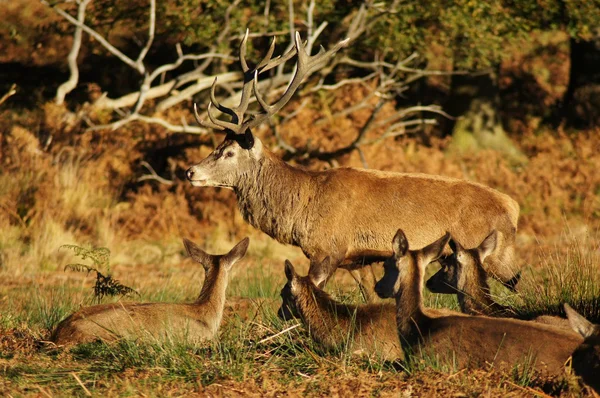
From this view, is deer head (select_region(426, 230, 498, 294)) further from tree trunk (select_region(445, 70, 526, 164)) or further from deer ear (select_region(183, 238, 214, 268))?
tree trunk (select_region(445, 70, 526, 164))

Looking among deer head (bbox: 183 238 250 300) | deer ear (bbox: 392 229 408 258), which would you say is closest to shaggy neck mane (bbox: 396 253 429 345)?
deer ear (bbox: 392 229 408 258)

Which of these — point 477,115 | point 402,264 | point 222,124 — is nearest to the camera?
point 402,264

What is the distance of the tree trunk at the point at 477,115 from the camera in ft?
77.0

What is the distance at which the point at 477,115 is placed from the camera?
23.8 metres

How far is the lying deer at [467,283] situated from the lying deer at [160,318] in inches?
71.6

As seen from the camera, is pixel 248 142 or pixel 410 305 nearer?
pixel 410 305

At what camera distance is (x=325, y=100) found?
21531mm

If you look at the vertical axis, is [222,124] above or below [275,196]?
above

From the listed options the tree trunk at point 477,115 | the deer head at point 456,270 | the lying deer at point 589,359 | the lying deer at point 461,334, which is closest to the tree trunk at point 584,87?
the tree trunk at point 477,115

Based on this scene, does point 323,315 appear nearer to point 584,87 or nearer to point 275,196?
point 275,196

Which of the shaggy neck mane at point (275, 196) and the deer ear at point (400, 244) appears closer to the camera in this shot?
the deer ear at point (400, 244)

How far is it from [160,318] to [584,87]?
19996mm

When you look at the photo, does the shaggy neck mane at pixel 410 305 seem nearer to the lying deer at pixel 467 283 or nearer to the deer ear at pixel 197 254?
the lying deer at pixel 467 283

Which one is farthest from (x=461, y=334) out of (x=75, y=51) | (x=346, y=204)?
(x=75, y=51)
